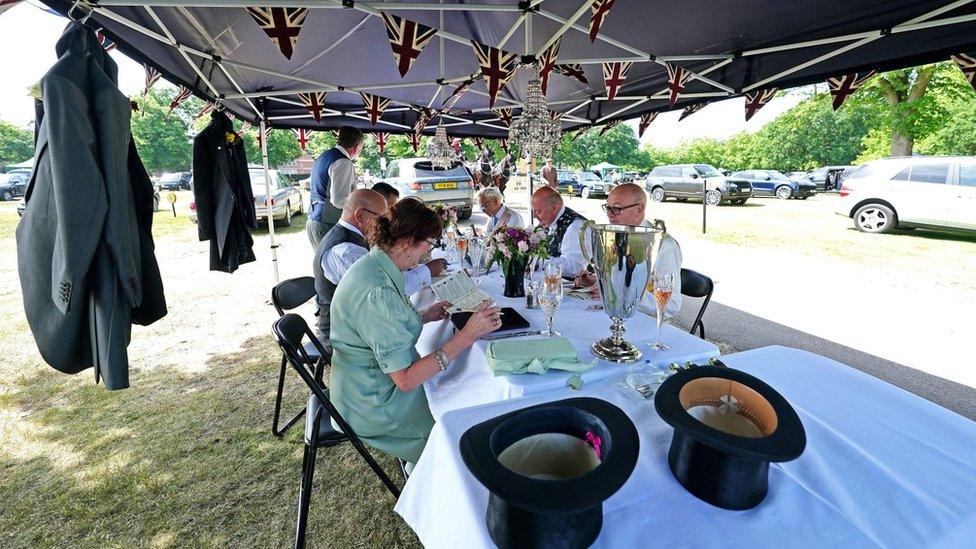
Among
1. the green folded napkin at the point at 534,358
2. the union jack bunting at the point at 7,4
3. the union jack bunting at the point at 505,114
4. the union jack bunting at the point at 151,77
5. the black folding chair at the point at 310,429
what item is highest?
the union jack bunting at the point at 505,114

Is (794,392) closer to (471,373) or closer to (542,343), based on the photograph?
(542,343)

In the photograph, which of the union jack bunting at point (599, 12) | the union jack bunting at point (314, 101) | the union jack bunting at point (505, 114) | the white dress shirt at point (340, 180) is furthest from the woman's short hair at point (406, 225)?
the union jack bunting at point (505, 114)

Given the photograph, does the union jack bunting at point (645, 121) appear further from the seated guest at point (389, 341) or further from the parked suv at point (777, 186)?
the parked suv at point (777, 186)

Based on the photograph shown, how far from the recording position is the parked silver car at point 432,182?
36.7 ft

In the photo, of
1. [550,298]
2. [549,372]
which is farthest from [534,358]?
[550,298]

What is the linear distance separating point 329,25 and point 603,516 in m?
4.10

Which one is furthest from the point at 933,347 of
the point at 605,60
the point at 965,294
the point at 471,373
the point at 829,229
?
the point at 829,229

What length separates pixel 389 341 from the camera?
146 centimetres

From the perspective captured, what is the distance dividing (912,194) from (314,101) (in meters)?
11.6

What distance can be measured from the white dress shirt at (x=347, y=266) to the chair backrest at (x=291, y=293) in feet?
0.49

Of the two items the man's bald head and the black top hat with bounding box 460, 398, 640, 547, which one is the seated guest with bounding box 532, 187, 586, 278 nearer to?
the man's bald head

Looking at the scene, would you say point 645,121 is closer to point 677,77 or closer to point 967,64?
point 677,77

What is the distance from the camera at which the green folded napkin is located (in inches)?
50.8

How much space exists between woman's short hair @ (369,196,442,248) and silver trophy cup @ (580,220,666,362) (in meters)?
0.69
